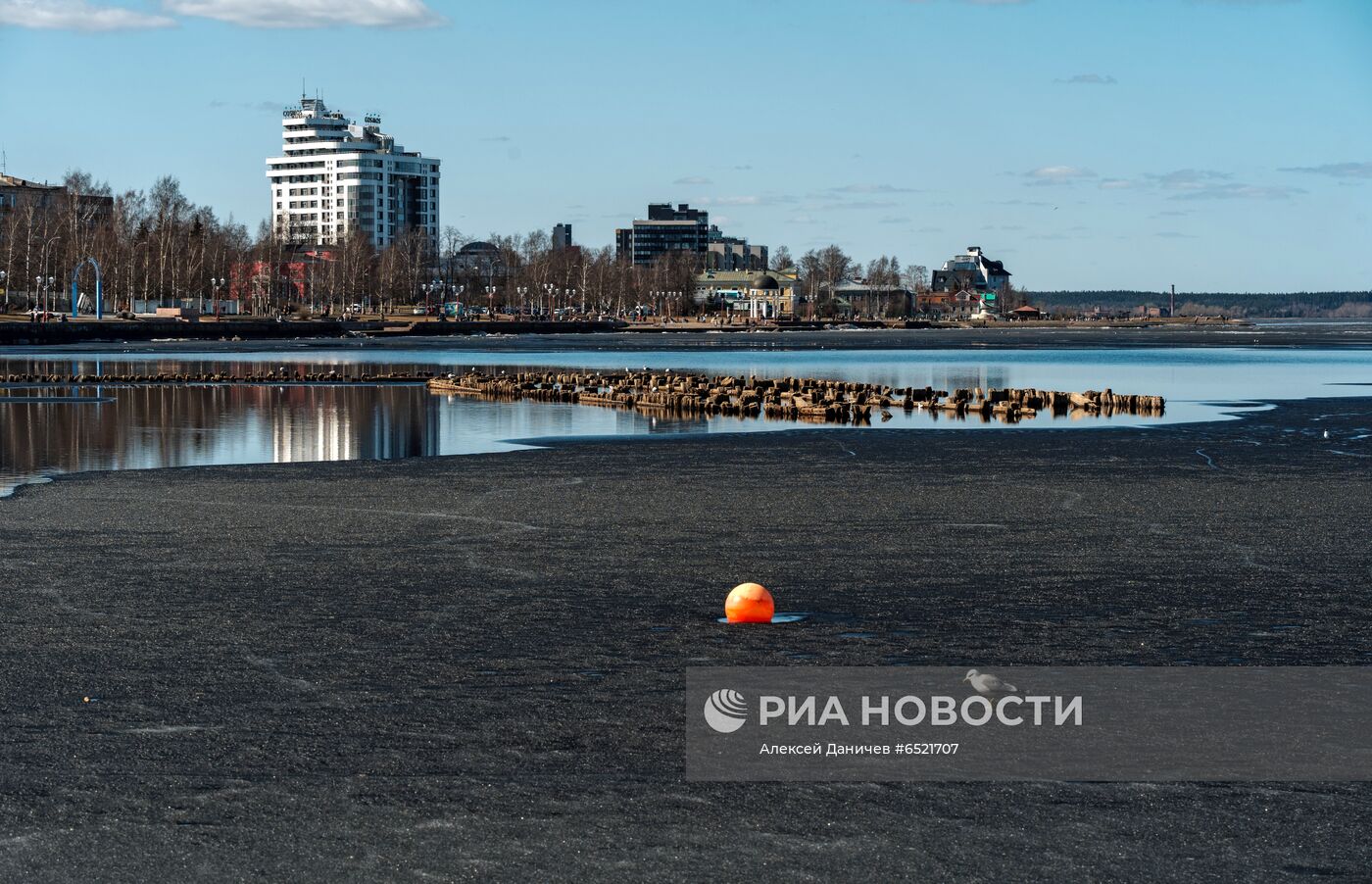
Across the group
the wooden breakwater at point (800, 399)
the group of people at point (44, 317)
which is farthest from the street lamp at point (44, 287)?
the wooden breakwater at point (800, 399)

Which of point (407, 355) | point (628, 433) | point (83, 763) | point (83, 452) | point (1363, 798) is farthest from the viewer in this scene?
point (407, 355)

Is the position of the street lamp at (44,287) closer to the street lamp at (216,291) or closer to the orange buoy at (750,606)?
the street lamp at (216,291)

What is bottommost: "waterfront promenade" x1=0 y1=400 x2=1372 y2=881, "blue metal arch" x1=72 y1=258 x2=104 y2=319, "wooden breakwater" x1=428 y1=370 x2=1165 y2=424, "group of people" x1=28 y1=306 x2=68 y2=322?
"wooden breakwater" x1=428 y1=370 x2=1165 y2=424

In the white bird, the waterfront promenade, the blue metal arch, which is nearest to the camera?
the waterfront promenade

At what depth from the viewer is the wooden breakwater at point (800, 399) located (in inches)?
1563

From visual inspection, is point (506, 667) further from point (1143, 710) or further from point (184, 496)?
point (184, 496)

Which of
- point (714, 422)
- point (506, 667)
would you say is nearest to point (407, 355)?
point (714, 422)

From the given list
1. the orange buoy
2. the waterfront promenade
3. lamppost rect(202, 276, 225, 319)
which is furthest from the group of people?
the orange buoy

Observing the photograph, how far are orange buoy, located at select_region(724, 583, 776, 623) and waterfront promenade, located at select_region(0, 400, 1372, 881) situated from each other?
14 centimetres

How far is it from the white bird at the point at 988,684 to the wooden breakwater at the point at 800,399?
27.0m

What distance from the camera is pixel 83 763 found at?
7809mm

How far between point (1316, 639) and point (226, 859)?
7.40 meters

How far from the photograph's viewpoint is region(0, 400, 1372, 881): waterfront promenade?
6699 millimetres

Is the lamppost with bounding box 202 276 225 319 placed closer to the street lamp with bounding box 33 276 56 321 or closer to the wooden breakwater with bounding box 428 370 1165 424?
the street lamp with bounding box 33 276 56 321
